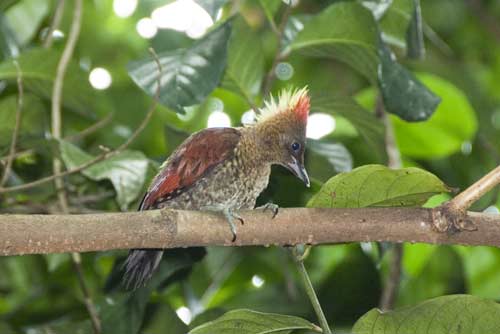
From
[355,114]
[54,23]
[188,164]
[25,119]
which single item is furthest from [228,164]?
[54,23]

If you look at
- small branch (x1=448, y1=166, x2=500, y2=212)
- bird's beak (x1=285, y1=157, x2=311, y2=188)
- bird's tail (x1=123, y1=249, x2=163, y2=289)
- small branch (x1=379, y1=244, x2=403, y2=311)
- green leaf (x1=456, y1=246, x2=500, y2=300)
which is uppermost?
small branch (x1=448, y1=166, x2=500, y2=212)

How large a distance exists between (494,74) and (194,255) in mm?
3647

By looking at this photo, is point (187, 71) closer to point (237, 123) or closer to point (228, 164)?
point (228, 164)

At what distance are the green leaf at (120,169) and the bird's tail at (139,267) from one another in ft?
0.63

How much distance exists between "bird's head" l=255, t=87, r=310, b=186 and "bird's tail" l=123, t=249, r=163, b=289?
68 cm

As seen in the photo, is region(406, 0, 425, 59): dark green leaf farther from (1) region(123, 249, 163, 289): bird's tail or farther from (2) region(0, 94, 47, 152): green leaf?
(2) region(0, 94, 47, 152): green leaf

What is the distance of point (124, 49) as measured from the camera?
5.46m

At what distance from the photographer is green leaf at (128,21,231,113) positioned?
10.0 ft

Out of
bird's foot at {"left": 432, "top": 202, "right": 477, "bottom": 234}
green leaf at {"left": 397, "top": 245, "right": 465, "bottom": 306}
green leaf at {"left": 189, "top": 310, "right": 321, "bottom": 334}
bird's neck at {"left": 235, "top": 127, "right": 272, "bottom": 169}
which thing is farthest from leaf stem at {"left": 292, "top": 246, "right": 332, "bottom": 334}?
green leaf at {"left": 397, "top": 245, "right": 465, "bottom": 306}

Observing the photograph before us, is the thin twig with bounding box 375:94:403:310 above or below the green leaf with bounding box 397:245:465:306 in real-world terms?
above

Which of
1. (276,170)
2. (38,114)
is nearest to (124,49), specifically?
(38,114)

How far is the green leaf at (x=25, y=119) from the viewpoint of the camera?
3460 millimetres

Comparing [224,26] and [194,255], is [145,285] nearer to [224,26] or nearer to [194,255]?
[194,255]

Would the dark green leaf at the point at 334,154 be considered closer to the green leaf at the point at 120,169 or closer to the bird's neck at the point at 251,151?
the bird's neck at the point at 251,151
